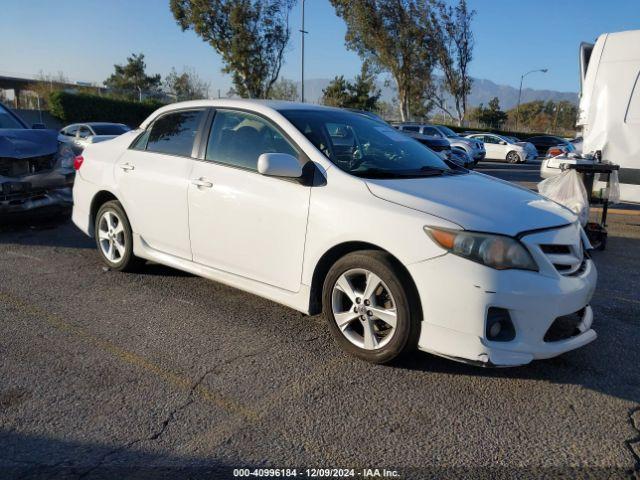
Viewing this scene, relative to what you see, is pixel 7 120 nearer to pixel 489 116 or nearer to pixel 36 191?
pixel 36 191

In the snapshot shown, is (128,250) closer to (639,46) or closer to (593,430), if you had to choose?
(593,430)

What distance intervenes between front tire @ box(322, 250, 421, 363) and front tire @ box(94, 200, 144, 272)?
2.37m

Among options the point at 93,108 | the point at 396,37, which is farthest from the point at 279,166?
the point at 396,37

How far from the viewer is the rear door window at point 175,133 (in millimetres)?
4730

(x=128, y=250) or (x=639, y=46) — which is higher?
(x=639, y=46)

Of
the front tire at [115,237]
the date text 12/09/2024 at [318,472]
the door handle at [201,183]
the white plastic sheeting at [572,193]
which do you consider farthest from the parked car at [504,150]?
the date text 12/09/2024 at [318,472]

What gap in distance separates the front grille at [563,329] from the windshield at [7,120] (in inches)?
292

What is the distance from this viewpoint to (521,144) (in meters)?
27.8

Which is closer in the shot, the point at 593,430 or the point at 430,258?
the point at 593,430

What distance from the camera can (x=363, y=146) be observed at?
429 centimetres

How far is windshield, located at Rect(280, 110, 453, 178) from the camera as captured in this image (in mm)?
3973

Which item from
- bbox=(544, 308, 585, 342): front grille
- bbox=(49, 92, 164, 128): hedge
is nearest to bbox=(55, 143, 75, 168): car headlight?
bbox=(544, 308, 585, 342): front grille

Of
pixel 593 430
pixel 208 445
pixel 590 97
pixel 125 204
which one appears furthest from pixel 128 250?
pixel 590 97

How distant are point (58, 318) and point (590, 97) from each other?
7.62 meters
